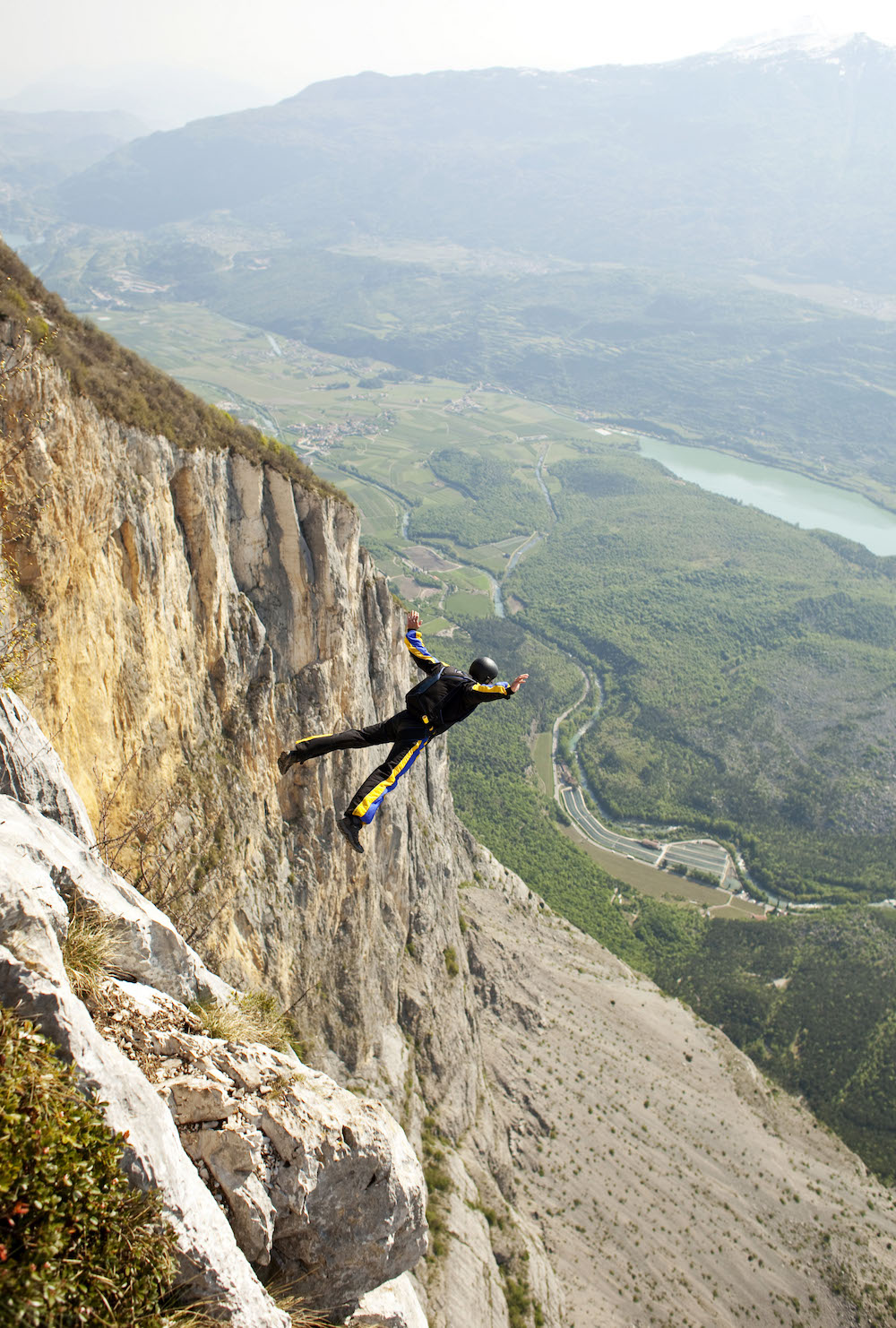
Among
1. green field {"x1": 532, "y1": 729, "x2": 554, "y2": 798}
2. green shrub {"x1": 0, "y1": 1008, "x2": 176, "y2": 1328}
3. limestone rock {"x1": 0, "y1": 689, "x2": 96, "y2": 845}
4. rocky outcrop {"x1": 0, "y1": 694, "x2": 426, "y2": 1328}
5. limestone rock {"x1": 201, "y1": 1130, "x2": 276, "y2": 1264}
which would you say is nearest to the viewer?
green shrub {"x1": 0, "y1": 1008, "x2": 176, "y2": 1328}

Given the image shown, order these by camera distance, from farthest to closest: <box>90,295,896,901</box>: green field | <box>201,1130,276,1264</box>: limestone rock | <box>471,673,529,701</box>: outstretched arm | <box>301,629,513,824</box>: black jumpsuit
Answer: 1. <box>90,295,896,901</box>: green field
2. <box>301,629,513,824</box>: black jumpsuit
3. <box>471,673,529,701</box>: outstretched arm
4. <box>201,1130,276,1264</box>: limestone rock

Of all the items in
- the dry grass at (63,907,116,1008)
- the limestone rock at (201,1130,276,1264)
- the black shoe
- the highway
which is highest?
the dry grass at (63,907,116,1008)

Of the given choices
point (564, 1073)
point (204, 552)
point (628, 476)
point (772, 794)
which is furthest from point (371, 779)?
point (628, 476)

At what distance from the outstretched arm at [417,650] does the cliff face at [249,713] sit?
484 cm

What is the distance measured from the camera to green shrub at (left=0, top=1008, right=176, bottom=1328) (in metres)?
4.13

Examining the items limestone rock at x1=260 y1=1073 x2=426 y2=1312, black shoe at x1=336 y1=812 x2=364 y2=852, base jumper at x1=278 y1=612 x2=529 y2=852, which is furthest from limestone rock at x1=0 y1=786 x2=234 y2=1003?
base jumper at x1=278 y1=612 x2=529 y2=852

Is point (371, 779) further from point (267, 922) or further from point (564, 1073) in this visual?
point (564, 1073)

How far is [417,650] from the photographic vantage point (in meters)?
11.6

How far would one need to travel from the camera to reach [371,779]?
1038 cm

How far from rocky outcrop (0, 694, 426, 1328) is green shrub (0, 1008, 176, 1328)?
0.81 feet

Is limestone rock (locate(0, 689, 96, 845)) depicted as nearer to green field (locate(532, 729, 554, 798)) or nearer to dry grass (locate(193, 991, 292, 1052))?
dry grass (locate(193, 991, 292, 1052))

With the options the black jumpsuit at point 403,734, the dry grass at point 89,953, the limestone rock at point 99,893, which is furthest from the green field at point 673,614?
the dry grass at point 89,953

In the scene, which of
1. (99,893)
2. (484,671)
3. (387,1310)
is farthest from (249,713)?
(387,1310)

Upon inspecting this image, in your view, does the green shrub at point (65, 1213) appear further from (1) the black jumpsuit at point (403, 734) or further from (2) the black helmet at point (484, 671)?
(2) the black helmet at point (484, 671)
